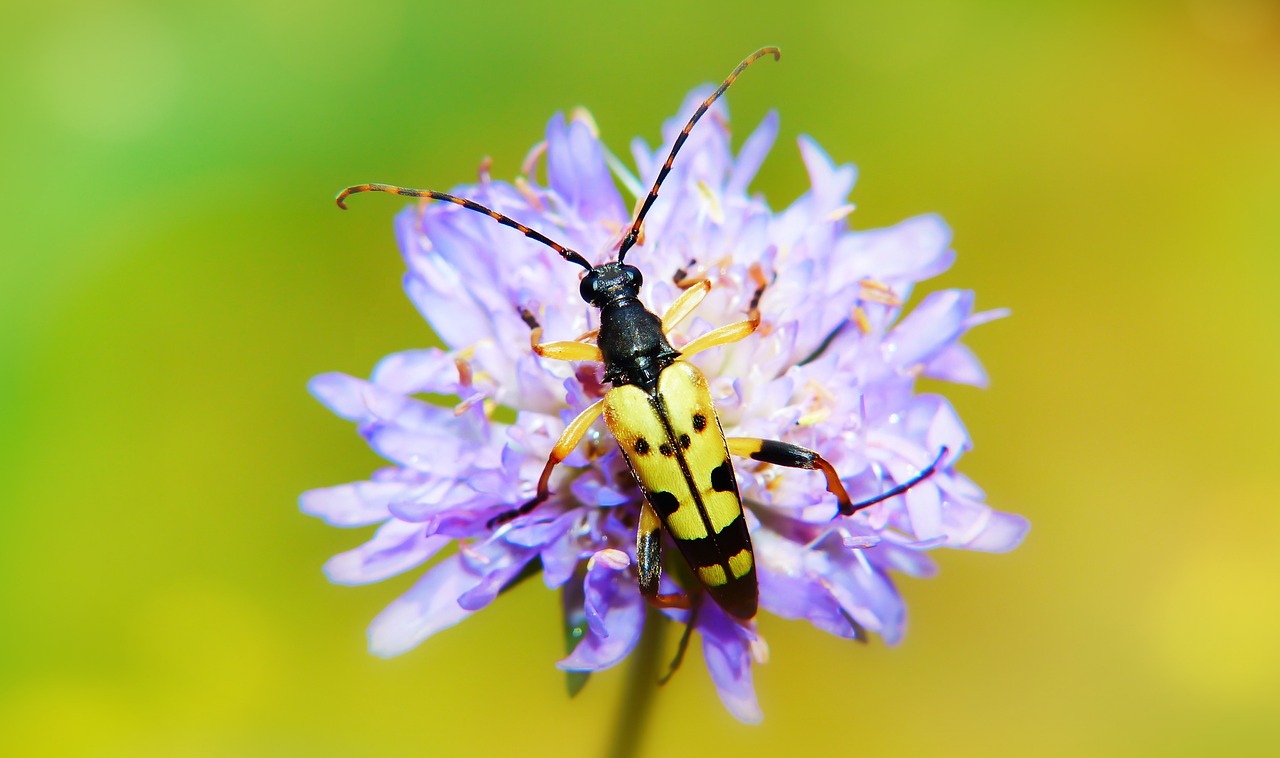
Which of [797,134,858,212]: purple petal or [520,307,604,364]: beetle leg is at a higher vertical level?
[797,134,858,212]: purple petal


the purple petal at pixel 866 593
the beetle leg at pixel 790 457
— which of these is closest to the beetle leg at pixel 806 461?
the beetle leg at pixel 790 457

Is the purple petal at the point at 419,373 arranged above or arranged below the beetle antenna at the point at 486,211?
below

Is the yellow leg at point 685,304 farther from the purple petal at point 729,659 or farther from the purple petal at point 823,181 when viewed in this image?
the purple petal at point 729,659

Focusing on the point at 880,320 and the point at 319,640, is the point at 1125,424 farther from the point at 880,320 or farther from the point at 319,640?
the point at 319,640

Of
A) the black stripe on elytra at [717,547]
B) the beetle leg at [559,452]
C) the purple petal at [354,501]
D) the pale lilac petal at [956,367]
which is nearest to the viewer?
the black stripe on elytra at [717,547]

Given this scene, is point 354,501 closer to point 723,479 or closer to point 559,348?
point 559,348

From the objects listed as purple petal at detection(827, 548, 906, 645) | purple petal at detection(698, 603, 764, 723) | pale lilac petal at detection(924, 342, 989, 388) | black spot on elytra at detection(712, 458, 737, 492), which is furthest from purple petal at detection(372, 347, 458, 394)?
pale lilac petal at detection(924, 342, 989, 388)

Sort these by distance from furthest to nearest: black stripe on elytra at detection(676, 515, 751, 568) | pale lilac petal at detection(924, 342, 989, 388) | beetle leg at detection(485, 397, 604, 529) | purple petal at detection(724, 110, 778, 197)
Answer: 1. purple petal at detection(724, 110, 778, 197)
2. pale lilac petal at detection(924, 342, 989, 388)
3. beetle leg at detection(485, 397, 604, 529)
4. black stripe on elytra at detection(676, 515, 751, 568)

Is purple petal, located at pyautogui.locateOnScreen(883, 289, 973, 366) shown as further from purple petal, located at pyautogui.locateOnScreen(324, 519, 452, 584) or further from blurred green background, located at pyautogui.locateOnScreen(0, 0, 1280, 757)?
blurred green background, located at pyautogui.locateOnScreen(0, 0, 1280, 757)
